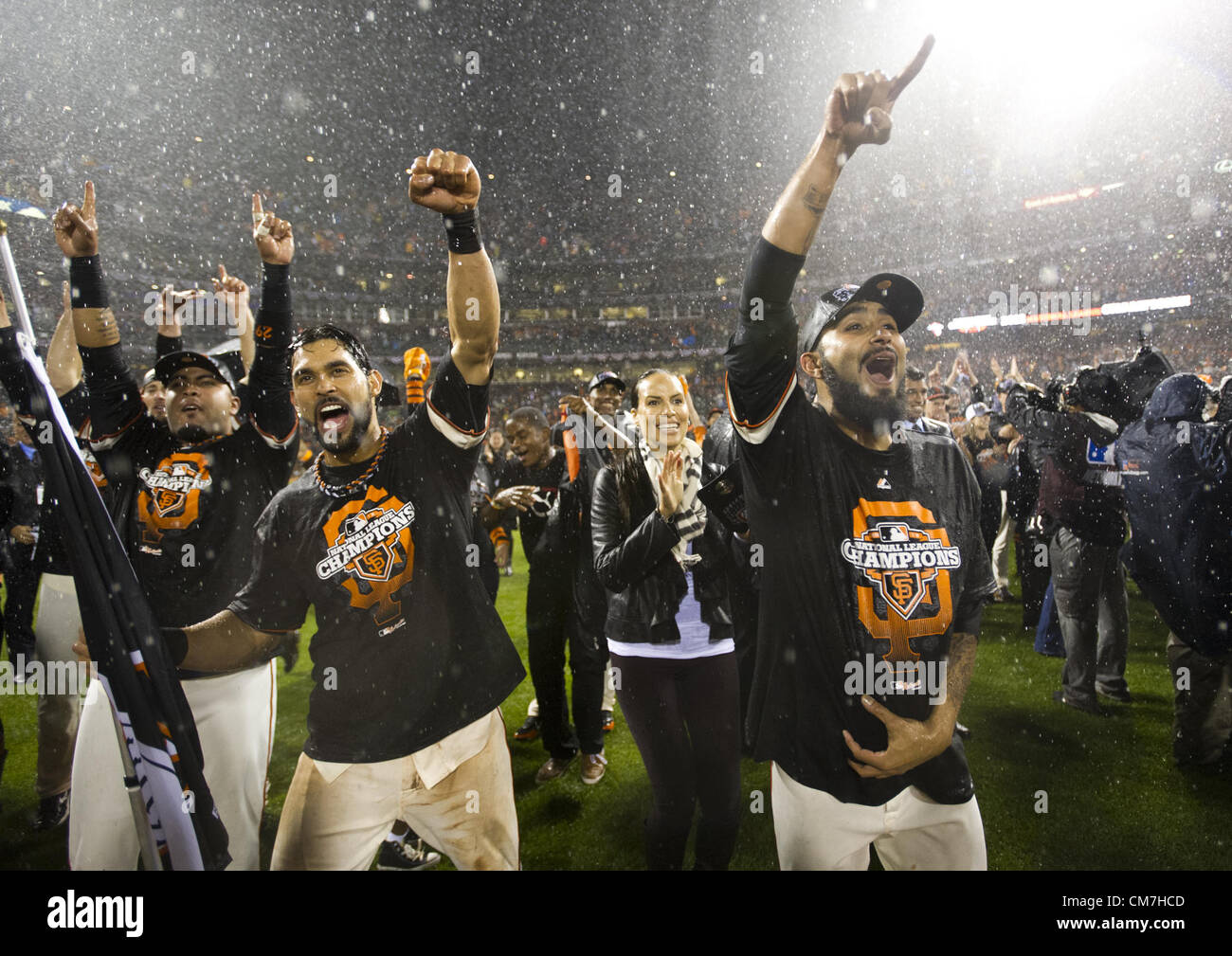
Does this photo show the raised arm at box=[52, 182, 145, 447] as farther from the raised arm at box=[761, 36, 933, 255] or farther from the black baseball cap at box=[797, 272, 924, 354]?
the black baseball cap at box=[797, 272, 924, 354]

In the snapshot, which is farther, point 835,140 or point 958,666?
point 958,666

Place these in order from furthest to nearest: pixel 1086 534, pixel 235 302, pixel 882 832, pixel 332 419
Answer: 1. pixel 1086 534
2. pixel 235 302
3. pixel 332 419
4. pixel 882 832

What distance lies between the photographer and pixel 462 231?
1.98 metres

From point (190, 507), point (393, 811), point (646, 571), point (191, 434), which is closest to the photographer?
point (393, 811)

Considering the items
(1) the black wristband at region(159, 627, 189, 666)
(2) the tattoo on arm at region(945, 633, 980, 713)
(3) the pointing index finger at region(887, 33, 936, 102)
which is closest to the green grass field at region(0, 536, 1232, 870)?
(1) the black wristband at region(159, 627, 189, 666)

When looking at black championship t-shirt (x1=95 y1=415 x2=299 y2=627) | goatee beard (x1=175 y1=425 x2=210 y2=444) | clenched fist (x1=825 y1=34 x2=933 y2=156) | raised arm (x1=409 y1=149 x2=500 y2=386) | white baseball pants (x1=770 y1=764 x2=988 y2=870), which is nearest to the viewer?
clenched fist (x1=825 y1=34 x2=933 y2=156)

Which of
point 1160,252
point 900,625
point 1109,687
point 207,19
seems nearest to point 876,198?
point 1160,252

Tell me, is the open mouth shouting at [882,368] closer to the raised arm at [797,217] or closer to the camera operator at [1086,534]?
the raised arm at [797,217]

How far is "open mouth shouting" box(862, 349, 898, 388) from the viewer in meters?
1.90

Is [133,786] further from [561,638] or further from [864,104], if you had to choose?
[864,104]

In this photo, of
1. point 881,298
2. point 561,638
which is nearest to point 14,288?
point 561,638

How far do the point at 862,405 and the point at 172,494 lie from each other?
124 inches

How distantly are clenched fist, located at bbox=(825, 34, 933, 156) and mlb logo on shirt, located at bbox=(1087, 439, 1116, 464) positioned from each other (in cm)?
406

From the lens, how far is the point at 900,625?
6.09ft
